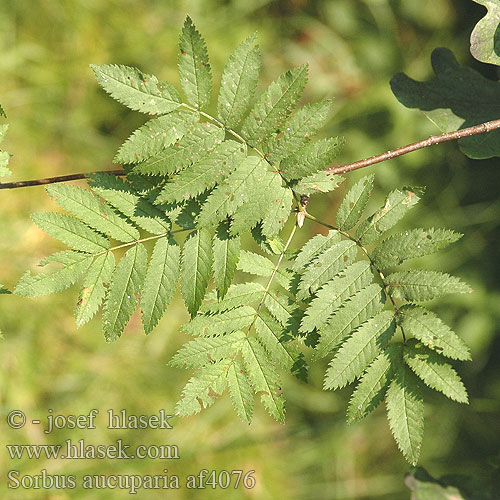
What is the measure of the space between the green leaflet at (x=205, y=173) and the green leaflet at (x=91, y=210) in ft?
0.89

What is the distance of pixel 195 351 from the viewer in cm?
156

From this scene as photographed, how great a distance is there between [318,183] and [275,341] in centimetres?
48

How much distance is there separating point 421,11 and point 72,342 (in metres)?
3.24

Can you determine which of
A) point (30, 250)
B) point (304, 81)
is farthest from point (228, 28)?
point (304, 81)

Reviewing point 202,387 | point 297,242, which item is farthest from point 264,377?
point 297,242

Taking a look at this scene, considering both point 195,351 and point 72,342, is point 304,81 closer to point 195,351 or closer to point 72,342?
point 195,351

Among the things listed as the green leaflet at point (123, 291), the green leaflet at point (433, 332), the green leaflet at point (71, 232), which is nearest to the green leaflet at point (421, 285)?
the green leaflet at point (433, 332)

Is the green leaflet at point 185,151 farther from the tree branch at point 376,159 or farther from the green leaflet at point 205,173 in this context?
the tree branch at point 376,159

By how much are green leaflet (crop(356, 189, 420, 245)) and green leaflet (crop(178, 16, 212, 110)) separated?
0.59 m

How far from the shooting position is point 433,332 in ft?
4.91

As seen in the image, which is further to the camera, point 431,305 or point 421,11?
point 421,11

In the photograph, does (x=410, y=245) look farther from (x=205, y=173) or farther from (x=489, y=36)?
(x=489, y=36)

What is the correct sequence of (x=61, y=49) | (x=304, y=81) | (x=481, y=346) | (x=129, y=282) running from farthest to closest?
(x=61, y=49), (x=481, y=346), (x=129, y=282), (x=304, y=81)

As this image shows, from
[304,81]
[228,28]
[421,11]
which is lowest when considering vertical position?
[304,81]
